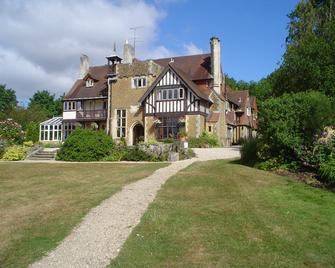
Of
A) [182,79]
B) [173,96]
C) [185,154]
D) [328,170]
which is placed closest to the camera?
[328,170]

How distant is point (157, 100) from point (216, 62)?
6.37 meters

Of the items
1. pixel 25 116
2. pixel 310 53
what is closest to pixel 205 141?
pixel 310 53

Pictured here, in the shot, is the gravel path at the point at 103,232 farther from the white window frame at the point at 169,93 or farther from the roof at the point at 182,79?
the white window frame at the point at 169,93

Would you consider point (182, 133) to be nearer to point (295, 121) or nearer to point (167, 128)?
point (167, 128)

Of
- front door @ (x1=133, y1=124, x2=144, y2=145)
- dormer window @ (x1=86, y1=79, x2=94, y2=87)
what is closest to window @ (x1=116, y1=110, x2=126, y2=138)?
front door @ (x1=133, y1=124, x2=144, y2=145)

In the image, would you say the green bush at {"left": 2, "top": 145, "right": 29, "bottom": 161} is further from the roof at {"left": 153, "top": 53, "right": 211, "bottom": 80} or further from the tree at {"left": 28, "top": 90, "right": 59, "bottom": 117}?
the tree at {"left": 28, "top": 90, "right": 59, "bottom": 117}

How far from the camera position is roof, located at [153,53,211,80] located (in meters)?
36.7

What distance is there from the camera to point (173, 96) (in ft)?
111

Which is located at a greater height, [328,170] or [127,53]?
[127,53]

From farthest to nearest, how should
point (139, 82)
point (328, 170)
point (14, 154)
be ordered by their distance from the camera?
point (139, 82), point (14, 154), point (328, 170)

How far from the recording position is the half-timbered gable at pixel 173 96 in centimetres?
3303

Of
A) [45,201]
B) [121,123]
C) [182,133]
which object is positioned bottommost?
[45,201]

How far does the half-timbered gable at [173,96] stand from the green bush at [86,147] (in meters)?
12.3

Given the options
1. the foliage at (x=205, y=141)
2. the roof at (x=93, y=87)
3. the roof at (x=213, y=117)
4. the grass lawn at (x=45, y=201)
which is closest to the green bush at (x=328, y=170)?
the grass lawn at (x=45, y=201)
